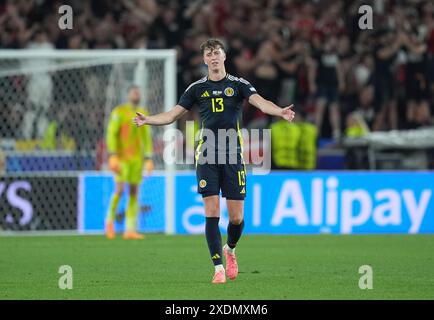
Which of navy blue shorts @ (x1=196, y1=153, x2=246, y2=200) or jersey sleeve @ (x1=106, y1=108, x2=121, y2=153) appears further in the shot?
jersey sleeve @ (x1=106, y1=108, x2=121, y2=153)

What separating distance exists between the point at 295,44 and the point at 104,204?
524 centimetres

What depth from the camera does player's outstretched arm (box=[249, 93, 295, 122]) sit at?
9.82 m

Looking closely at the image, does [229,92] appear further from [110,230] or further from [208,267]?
[110,230]

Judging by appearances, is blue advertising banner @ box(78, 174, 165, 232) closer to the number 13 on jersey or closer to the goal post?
the goal post

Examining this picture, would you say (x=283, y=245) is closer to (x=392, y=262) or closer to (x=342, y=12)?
(x=392, y=262)

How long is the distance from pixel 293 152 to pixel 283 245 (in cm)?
428

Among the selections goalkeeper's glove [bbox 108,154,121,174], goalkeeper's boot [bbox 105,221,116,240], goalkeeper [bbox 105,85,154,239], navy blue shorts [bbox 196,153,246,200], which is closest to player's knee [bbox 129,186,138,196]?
goalkeeper [bbox 105,85,154,239]

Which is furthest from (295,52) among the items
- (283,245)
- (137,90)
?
(283,245)

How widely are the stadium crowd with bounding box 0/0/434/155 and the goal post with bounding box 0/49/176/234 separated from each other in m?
1.27

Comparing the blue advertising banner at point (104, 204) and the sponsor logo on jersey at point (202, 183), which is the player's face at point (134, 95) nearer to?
the blue advertising banner at point (104, 204)

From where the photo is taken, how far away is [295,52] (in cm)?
2059

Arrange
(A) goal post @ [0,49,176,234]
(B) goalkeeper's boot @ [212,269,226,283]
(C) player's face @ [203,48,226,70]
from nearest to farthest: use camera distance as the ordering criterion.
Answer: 1. (B) goalkeeper's boot @ [212,269,226,283]
2. (C) player's face @ [203,48,226,70]
3. (A) goal post @ [0,49,176,234]

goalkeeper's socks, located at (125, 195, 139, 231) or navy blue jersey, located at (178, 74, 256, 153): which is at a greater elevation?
navy blue jersey, located at (178, 74, 256, 153)

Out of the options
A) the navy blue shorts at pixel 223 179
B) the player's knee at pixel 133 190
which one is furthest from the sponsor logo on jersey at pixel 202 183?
the player's knee at pixel 133 190
